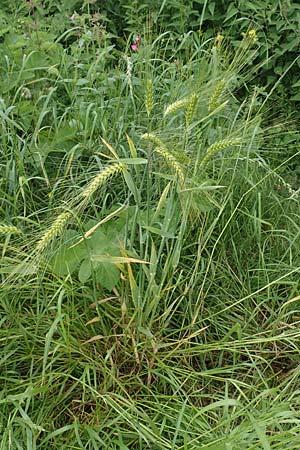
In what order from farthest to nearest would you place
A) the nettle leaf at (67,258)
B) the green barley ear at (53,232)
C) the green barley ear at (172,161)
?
the nettle leaf at (67,258), the green barley ear at (172,161), the green barley ear at (53,232)

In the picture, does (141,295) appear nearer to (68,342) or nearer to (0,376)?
(68,342)

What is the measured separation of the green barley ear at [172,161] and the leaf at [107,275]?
0.96ft

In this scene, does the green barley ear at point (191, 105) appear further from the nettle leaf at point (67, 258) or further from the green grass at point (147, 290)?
the nettle leaf at point (67, 258)

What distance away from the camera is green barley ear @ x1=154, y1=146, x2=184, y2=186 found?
185 centimetres

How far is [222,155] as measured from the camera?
2438mm

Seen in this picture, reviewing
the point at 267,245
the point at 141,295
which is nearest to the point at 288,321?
the point at 267,245

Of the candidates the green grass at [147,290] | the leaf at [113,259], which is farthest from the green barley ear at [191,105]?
the leaf at [113,259]

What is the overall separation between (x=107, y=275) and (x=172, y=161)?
348 mm

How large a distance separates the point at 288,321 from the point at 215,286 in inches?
9.5

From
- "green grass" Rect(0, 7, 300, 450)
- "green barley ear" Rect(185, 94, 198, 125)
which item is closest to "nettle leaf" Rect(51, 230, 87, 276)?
"green grass" Rect(0, 7, 300, 450)

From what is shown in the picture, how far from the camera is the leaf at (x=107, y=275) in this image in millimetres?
1929

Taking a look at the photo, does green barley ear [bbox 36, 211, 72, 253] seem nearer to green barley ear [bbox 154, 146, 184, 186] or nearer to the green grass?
the green grass

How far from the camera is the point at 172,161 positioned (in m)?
1.87

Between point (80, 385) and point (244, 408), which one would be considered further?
point (80, 385)
